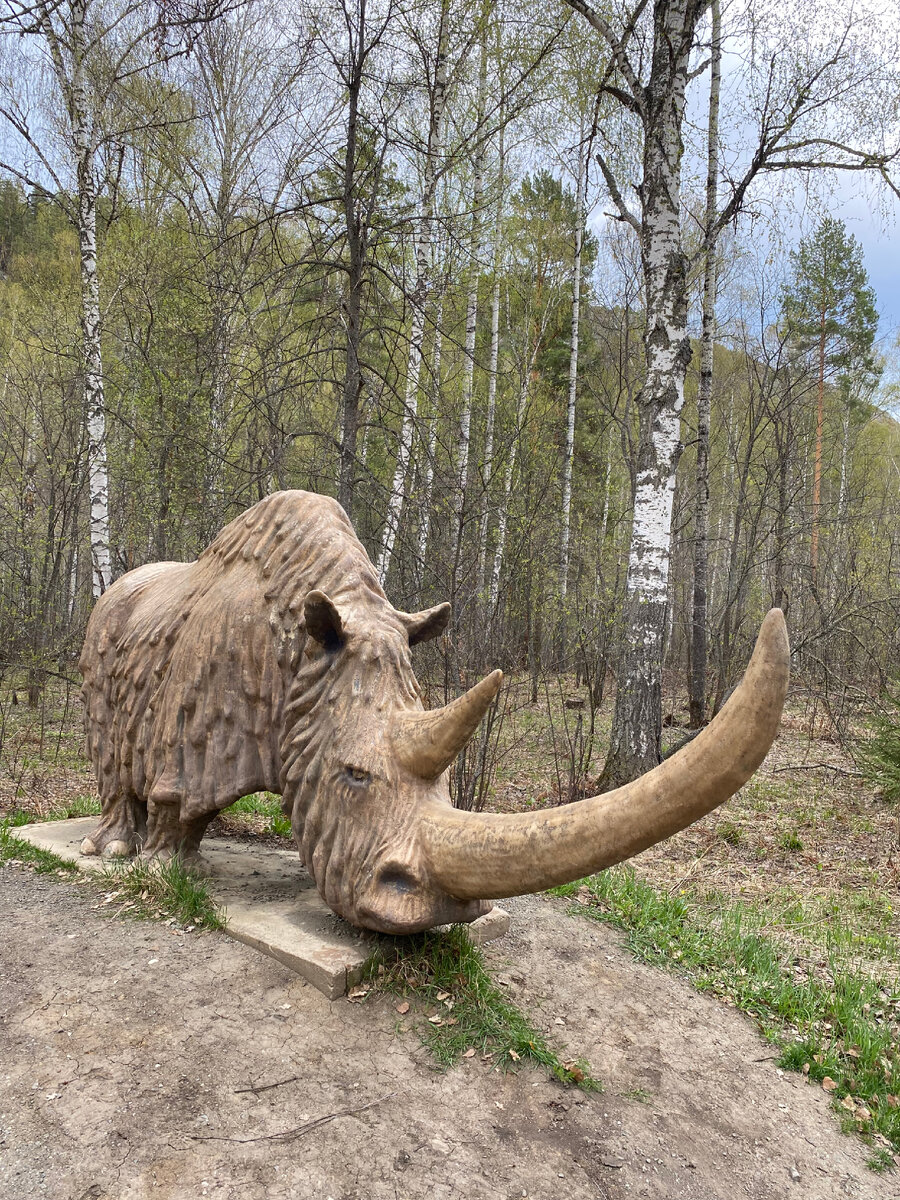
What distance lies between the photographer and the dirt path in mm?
2189

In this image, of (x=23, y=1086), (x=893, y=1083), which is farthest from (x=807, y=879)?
(x=23, y=1086)

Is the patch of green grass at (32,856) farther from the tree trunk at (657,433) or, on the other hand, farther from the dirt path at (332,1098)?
the tree trunk at (657,433)

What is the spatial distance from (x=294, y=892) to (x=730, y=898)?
2.77 meters

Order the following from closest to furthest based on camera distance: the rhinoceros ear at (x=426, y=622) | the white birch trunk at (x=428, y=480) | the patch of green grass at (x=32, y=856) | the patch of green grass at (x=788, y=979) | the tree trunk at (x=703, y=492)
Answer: the patch of green grass at (x=788, y=979) → the rhinoceros ear at (x=426, y=622) → the patch of green grass at (x=32, y=856) → the white birch trunk at (x=428, y=480) → the tree trunk at (x=703, y=492)

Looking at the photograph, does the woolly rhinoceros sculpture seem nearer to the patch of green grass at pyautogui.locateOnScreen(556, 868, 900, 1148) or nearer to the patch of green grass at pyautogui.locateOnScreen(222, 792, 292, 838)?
the patch of green grass at pyautogui.locateOnScreen(222, 792, 292, 838)

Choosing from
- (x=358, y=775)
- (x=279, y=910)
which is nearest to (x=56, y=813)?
(x=279, y=910)

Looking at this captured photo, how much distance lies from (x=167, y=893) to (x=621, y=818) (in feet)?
7.81

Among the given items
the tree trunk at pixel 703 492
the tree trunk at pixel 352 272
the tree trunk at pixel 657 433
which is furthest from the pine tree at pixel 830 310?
the tree trunk at pixel 352 272

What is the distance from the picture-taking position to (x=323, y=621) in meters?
2.99

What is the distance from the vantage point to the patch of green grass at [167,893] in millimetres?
3395

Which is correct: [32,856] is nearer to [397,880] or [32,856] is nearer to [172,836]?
Answer: [172,836]

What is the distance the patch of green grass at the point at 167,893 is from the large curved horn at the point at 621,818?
1.43 metres

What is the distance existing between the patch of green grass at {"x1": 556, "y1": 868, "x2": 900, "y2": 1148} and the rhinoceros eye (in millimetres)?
1929

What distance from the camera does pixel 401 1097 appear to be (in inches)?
98.3
